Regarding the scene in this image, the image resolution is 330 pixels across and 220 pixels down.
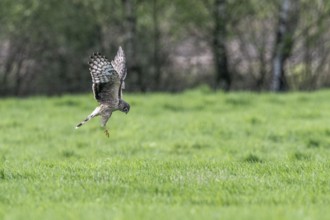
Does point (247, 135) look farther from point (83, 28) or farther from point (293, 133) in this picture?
point (83, 28)

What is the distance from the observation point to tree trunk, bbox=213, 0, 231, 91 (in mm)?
26748

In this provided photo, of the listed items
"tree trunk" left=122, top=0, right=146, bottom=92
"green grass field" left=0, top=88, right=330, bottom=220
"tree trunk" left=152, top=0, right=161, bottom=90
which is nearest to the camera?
"green grass field" left=0, top=88, right=330, bottom=220

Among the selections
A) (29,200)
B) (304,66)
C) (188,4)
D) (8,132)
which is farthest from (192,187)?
(304,66)

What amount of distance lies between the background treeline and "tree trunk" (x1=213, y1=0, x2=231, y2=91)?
4 centimetres

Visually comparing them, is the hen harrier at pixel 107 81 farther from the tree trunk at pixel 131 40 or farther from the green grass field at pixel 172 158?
the tree trunk at pixel 131 40

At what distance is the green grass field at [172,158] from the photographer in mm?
7078

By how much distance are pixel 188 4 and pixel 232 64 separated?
3502 millimetres

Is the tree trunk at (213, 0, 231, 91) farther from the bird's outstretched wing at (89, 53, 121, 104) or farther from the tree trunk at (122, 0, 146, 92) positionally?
the bird's outstretched wing at (89, 53, 121, 104)

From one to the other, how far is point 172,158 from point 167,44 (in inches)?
806

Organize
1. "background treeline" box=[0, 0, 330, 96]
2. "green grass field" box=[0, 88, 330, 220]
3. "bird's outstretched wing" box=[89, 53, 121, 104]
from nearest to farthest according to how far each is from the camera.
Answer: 1. "green grass field" box=[0, 88, 330, 220]
2. "bird's outstretched wing" box=[89, 53, 121, 104]
3. "background treeline" box=[0, 0, 330, 96]

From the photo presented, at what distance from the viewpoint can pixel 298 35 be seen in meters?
28.0

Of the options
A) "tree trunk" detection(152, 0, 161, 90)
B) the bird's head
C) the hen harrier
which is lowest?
"tree trunk" detection(152, 0, 161, 90)

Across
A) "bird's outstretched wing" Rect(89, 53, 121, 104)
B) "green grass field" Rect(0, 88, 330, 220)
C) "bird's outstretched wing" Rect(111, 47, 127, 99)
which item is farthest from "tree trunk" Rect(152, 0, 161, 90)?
"bird's outstretched wing" Rect(89, 53, 121, 104)

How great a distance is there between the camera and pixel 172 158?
38.9ft
